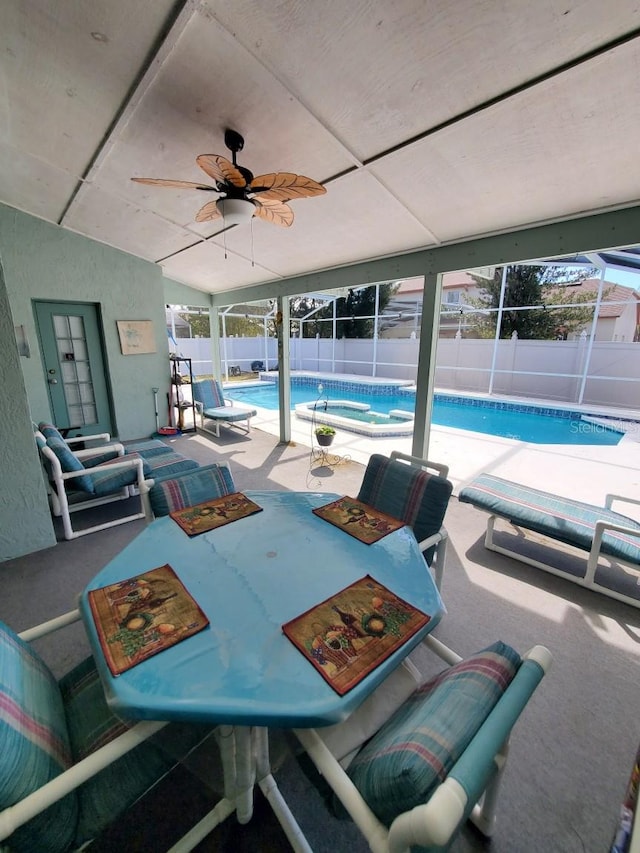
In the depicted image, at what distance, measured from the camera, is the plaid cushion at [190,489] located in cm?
182

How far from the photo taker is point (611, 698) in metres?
1.55

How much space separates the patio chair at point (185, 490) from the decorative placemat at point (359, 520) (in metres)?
0.61

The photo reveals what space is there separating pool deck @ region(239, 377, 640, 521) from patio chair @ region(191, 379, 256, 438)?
64 cm

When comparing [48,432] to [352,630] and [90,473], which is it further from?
[352,630]

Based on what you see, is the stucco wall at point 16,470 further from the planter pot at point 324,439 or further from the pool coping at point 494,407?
the pool coping at point 494,407

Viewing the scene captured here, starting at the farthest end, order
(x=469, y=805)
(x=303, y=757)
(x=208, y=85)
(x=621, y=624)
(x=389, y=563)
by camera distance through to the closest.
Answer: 1. (x=621, y=624)
2. (x=208, y=85)
3. (x=389, y=563)
4. (x=303, y=757)
5. (x=469, y=805)

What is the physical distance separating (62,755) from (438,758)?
89 cm

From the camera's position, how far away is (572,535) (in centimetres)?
222

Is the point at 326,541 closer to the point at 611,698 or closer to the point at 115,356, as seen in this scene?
the point at 611,698

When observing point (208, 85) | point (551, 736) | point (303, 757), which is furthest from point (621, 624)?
point (208, 85)

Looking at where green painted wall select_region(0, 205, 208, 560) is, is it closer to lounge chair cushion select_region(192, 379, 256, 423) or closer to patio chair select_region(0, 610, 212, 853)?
lounge chair cushion select_region(192, 379, 256, 423)

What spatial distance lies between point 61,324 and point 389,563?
5.41m

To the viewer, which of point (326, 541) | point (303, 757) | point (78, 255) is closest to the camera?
point (303, 757)

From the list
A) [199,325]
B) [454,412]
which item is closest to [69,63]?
[454,412]
